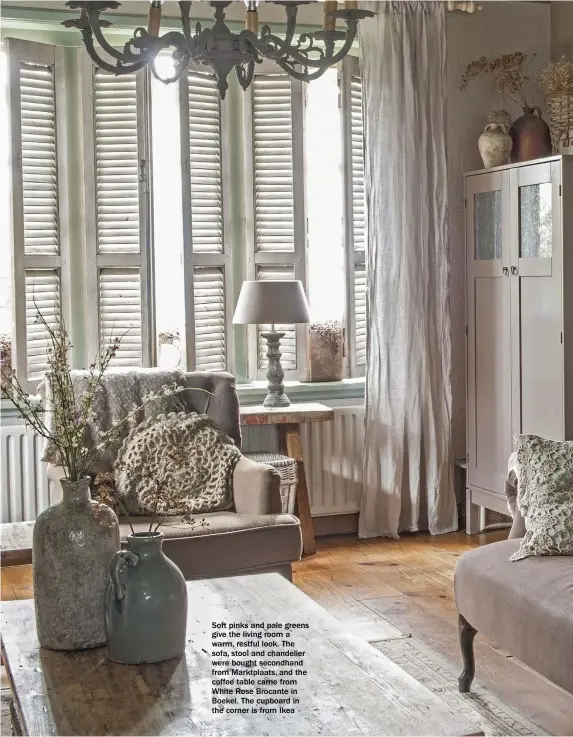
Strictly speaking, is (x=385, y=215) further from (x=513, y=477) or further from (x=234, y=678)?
(x=234, y=678)

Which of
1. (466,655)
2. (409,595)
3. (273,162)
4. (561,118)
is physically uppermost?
(561,118)

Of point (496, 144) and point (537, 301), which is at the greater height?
point (496, 144)

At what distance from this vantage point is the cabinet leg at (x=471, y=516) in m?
5.10

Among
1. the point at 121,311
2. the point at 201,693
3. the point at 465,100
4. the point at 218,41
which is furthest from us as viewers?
the point at 465,100

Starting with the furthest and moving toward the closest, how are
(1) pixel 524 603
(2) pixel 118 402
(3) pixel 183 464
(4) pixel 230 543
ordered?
(2) pixel 118 402, (3) pixel 183 464, (4) pixel 230 543, (1) pixel 524 603

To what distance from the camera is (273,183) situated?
5039 mm

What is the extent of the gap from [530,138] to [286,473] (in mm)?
2010

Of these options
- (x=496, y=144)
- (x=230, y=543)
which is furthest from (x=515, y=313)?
(x=230, y=543)

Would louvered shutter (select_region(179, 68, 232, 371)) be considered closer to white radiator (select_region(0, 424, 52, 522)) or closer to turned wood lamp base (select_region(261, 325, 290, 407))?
turned wood lamp base (select_region(261, 325, 290, 407))

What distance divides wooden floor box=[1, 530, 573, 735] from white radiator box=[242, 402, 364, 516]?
197 mm

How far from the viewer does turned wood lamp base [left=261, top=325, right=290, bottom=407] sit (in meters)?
4.78

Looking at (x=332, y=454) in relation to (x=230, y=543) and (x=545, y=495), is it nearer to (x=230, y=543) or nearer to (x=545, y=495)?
(x=230, y=543)

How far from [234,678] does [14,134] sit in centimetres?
326

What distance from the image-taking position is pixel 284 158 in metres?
5.04
